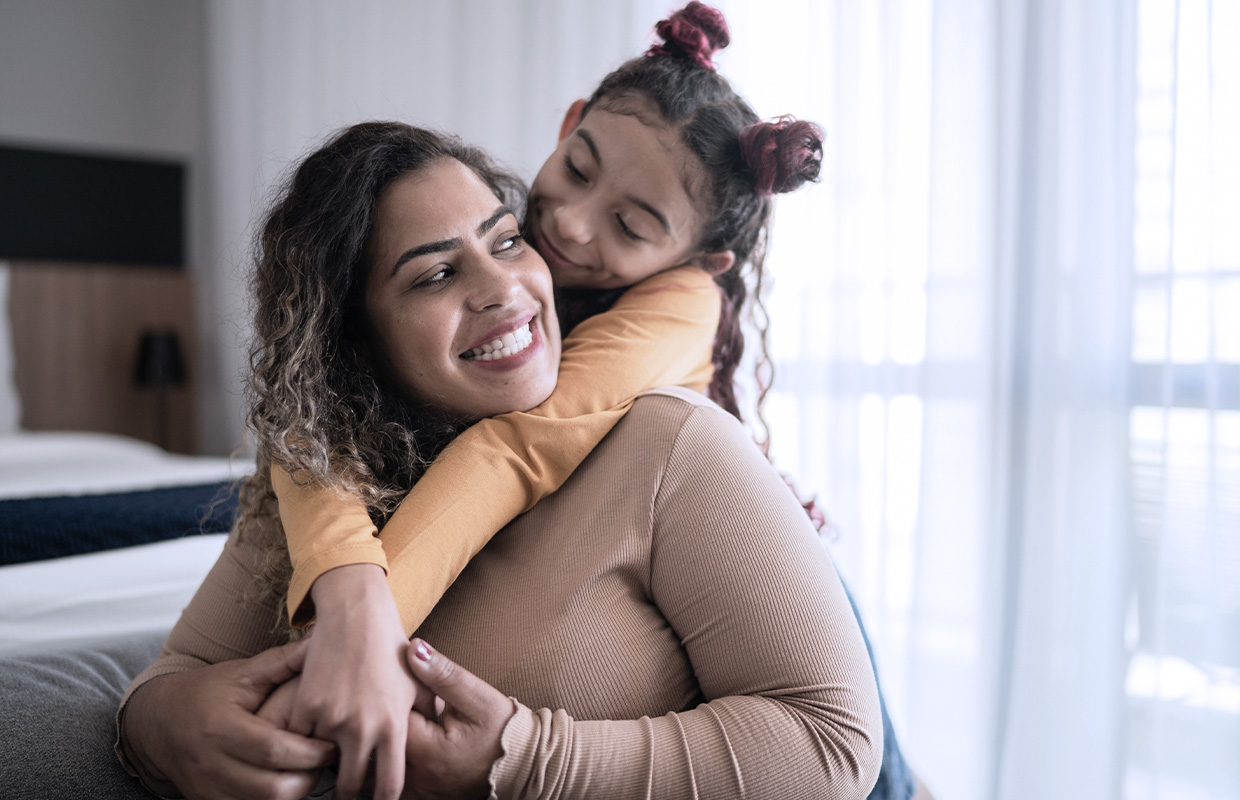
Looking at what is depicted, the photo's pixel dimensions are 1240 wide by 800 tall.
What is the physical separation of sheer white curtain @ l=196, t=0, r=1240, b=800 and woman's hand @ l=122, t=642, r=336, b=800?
5.76 feet

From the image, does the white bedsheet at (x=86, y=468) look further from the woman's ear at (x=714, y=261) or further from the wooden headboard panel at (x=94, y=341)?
the woman's ear at (x=714, y=261)

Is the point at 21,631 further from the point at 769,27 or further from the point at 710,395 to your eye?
the point at 769,27

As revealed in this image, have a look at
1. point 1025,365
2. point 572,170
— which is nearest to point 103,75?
point 572,170

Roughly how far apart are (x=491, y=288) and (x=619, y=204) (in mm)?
371

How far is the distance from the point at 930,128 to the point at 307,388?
1.80 m

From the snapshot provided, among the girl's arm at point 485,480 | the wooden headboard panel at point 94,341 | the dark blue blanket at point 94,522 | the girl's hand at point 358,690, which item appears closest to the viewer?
the girl's hand at point 358,690

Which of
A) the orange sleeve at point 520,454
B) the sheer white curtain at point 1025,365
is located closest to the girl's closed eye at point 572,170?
the orange sleeve at point 520,454

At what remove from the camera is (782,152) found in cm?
123

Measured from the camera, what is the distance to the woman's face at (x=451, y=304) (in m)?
1.02

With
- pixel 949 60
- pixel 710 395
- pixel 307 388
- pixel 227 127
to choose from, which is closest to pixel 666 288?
pixel 710 395

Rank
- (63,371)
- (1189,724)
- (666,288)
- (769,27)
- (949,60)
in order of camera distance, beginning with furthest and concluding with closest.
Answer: (63,371) → (769,27) → (949,60) → (1189,724) → (666,288)

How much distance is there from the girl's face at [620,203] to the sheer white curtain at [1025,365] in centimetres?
111

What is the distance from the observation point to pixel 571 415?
3.31 feet

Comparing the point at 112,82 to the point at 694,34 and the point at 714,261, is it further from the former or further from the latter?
the point at 714,261
